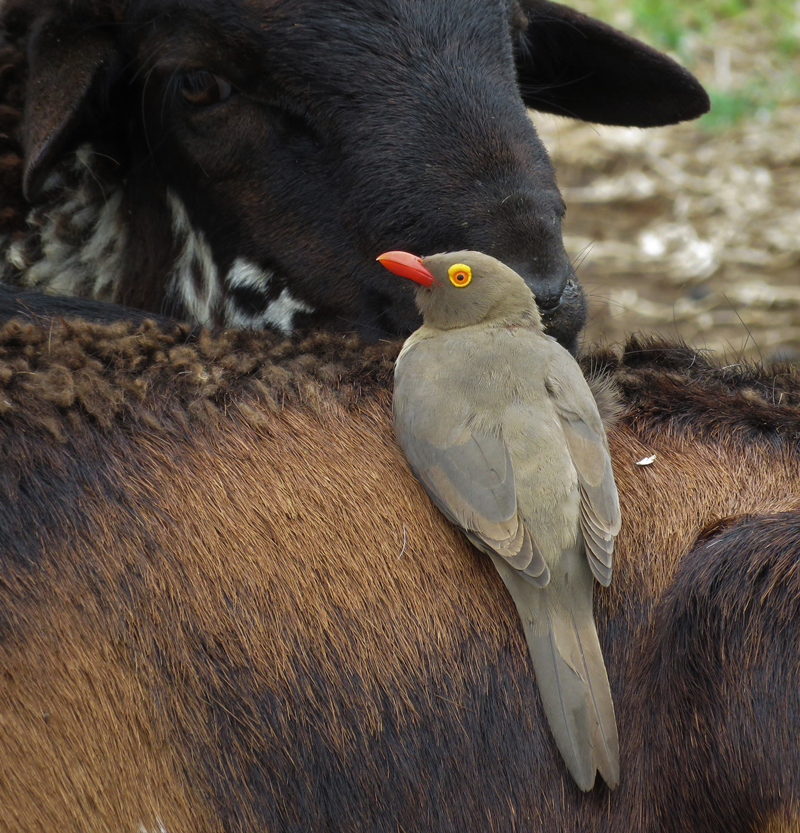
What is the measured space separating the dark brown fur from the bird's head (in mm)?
320

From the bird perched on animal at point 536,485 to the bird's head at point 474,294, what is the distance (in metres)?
0.10

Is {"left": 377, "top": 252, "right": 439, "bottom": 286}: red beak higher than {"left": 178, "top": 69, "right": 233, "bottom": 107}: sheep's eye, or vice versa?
{"left": 178, "top": 69, "right": 233, "bottom": 107}: sheep's eye

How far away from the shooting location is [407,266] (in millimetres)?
2576

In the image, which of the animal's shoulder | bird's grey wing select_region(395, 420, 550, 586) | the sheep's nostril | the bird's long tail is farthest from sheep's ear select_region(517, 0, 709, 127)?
the bird's long tail

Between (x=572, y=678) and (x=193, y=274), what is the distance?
→ 188 centimetres

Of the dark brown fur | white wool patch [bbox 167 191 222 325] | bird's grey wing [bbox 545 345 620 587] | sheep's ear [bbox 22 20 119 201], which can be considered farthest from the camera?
white wool patch [bbox 167 191 222 325]

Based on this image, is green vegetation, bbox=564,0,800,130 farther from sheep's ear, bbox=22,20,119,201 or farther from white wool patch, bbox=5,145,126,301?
sheep's ear, bbox=22,20,119,201

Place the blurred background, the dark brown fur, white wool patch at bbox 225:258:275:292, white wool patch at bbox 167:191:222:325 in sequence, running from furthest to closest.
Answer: the blurred background, white wool patch at bbox 167:191:222:325, white wool patch at bbox 225:258:275:292, the dark brown fur

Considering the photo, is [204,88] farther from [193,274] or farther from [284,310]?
[284,310]

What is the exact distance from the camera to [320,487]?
7.30 ft

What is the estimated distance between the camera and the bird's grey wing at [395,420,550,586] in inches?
81.0

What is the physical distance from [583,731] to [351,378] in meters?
0.88

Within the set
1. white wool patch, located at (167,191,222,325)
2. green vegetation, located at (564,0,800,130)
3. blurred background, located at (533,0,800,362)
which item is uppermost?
white wool patch, located at (167,191,222,325)

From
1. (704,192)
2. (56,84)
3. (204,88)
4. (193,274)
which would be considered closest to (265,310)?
(193,274)
